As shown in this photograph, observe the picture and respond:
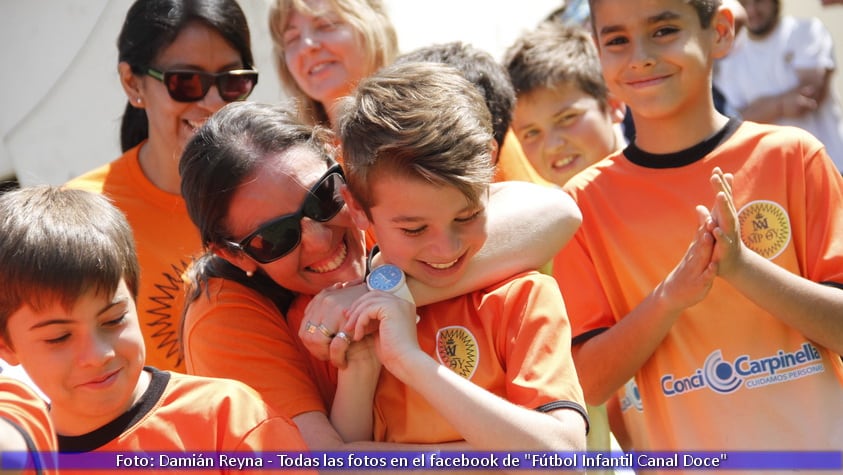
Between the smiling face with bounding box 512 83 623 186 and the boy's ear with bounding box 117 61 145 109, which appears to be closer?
the boy's ear with bounding box 117 61 145 109

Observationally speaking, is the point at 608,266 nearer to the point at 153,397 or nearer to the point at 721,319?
the point at 721,319

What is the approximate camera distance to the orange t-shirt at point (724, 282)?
2.66m

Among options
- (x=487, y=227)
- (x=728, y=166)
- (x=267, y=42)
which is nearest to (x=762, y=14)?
(x=267, y=42)

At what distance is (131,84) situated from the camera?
3.61 meters

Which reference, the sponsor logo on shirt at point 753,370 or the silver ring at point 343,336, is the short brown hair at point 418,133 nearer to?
the silver ring at point 343,336

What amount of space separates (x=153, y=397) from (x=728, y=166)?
168 cm

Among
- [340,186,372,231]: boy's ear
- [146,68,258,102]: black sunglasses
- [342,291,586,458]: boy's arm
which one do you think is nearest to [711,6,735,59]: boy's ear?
[340,186,372,231]: boy's ear

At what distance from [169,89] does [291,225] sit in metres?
1.26

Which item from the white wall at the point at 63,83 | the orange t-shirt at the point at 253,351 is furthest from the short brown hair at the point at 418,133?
the white wall at the point at 63,83

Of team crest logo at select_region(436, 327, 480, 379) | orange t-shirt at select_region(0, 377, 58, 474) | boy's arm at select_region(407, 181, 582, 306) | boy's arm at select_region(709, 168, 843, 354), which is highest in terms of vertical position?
orange t-shirt at select_region(0, 377, 58, 474)

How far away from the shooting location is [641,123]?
9.80 ft

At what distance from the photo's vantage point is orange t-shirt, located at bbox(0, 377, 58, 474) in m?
1.64

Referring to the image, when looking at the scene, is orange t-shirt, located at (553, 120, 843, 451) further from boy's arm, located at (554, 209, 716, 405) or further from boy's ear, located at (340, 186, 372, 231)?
boy's ear, located at (340, 186, 372, 231)

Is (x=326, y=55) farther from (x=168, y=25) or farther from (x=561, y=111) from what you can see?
(x=561, y=111)
